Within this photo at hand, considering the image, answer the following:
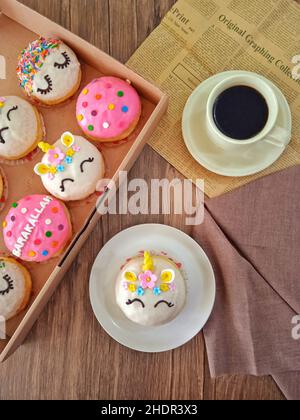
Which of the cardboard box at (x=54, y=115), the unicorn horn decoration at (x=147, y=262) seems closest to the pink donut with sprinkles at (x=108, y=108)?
the cardboard box at (x=54, y=115)

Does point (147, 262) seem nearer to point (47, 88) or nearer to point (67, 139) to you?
point (67, 139)

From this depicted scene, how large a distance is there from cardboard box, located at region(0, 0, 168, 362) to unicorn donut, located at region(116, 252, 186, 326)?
0.14 meters

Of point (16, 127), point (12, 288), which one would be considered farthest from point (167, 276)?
point (16, 127)

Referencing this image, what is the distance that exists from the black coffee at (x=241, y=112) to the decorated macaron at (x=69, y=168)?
29 cm

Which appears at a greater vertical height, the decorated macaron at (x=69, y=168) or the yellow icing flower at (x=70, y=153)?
the yellow icing flower at (x=70, y=153)

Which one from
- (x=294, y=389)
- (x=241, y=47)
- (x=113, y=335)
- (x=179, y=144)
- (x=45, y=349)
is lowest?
(x=45, y=349)

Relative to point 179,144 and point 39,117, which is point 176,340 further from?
point 39,117

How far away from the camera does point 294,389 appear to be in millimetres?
1003

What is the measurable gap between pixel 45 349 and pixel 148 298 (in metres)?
0.30

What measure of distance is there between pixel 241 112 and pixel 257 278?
356mm

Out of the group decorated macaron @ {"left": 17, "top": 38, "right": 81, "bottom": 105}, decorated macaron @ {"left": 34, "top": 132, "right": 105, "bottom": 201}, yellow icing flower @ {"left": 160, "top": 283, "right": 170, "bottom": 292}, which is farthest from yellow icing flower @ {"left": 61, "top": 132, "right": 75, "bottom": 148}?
yellow icing flower @ {"left": 160, "top": 283, "right": 170, "bottom": 292}

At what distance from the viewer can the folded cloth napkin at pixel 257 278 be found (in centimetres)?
101

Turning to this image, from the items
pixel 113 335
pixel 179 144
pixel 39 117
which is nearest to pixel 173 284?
pixel 113 335

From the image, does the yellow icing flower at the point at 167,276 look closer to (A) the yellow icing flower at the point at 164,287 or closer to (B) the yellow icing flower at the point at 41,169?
(A) the yellow icing flower at the point at 164,287
